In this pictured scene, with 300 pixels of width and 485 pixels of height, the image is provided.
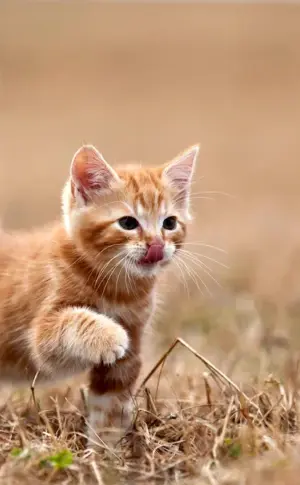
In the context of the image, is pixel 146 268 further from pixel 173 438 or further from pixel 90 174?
pixel 173 438

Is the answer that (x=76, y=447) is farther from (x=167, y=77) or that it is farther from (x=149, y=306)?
(x=167, y=77)

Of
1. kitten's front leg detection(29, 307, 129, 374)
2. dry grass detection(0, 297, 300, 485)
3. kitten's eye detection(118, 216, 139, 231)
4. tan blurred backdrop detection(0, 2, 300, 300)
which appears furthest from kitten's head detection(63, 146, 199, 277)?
tan blurred backdrop detection(0, 2, 300, 300)

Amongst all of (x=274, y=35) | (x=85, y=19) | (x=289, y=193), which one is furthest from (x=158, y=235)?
(x=274, y=35)

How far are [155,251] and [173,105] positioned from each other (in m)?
3.74

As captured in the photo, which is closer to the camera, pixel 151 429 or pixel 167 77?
pixel 151 429

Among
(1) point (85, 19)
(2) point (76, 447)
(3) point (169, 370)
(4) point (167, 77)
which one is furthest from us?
(4) point (167, 77)

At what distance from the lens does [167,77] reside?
18.2 feet

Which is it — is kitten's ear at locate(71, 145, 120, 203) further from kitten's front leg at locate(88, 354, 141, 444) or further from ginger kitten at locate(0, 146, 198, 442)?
kitten's front leg at locate(88, 354, 141, 444)

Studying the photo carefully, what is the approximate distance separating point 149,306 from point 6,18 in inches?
140

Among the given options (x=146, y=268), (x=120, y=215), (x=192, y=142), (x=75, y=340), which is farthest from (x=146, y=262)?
(x=192, y=142)

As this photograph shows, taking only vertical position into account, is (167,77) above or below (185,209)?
above

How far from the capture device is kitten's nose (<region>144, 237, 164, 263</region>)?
6.66 ft

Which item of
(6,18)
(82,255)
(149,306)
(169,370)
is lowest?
(169,370)

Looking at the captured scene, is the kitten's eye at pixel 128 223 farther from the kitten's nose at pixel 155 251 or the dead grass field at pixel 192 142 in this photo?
the dead grass field at pixel 192 142
